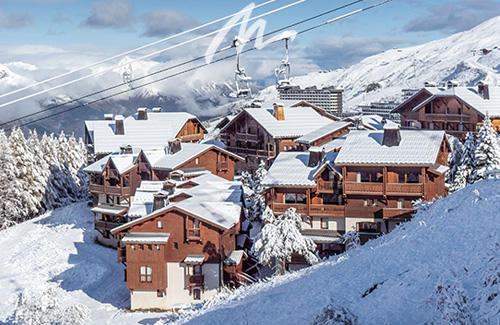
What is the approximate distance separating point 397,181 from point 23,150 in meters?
44.9

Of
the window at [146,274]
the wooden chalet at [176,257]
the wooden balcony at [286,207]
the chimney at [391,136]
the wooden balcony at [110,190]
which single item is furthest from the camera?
the wooden balcony at [110,190]

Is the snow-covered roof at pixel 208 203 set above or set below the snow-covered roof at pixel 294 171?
below

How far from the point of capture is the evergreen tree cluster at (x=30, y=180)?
2432 inches

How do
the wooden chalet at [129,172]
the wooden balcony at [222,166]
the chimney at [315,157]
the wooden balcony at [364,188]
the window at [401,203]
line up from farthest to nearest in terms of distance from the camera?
the wooden balcony at [222,166], the wooden chalet at [129,172], the chimney at [315,157], the window at [401,203], the wooden balcony at [364,188]

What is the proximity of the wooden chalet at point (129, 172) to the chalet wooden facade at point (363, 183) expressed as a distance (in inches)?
524

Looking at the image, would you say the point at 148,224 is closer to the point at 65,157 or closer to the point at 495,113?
the point at 495,113

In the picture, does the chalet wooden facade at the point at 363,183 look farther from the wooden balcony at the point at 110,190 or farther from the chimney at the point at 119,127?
the chimney at the point at 119,127

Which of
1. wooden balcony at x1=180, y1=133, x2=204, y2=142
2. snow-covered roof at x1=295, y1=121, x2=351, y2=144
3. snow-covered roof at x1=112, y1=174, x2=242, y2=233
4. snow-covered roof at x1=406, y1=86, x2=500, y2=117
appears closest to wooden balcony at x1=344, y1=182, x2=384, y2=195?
snow-covered roof at x1=112, y1=174, x2=242, y2=233

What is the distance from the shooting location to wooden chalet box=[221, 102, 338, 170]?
6091cm

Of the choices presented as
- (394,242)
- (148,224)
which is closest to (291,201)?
(148,224)

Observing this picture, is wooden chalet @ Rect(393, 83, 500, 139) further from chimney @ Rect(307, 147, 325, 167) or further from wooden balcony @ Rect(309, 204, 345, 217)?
wooden balcony @ Rect(309, 204, 345, 217)

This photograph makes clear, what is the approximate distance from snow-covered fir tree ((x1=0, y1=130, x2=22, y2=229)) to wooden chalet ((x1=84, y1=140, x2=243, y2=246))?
12476 mm

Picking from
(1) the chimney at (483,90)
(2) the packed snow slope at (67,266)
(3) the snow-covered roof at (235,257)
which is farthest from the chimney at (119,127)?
(1) the chimney at (483,90)

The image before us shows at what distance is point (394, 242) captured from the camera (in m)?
23.9
